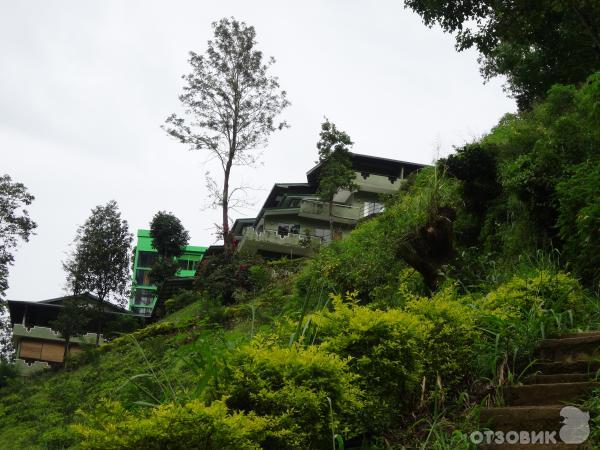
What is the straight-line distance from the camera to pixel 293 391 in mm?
4383

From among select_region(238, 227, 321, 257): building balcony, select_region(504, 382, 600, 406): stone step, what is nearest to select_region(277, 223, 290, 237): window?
select_region(238, 227, 321, 257): building balcony

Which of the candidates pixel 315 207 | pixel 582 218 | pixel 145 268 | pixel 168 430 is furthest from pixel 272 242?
pixel 145 268

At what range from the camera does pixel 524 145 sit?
11.8 m

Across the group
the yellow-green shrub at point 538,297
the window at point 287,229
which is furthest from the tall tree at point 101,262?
the yellow-green shrub at point 538,297

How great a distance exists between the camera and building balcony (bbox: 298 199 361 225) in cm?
4191

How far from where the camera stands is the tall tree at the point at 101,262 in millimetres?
33250

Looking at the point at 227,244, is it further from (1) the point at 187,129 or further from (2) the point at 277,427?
(2) the point at 277,427

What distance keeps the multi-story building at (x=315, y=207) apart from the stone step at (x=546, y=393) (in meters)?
32.3

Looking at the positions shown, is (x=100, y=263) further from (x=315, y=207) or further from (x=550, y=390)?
(x=550, y=390)

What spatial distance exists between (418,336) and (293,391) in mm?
1183

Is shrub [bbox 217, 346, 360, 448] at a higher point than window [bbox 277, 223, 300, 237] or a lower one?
lower
